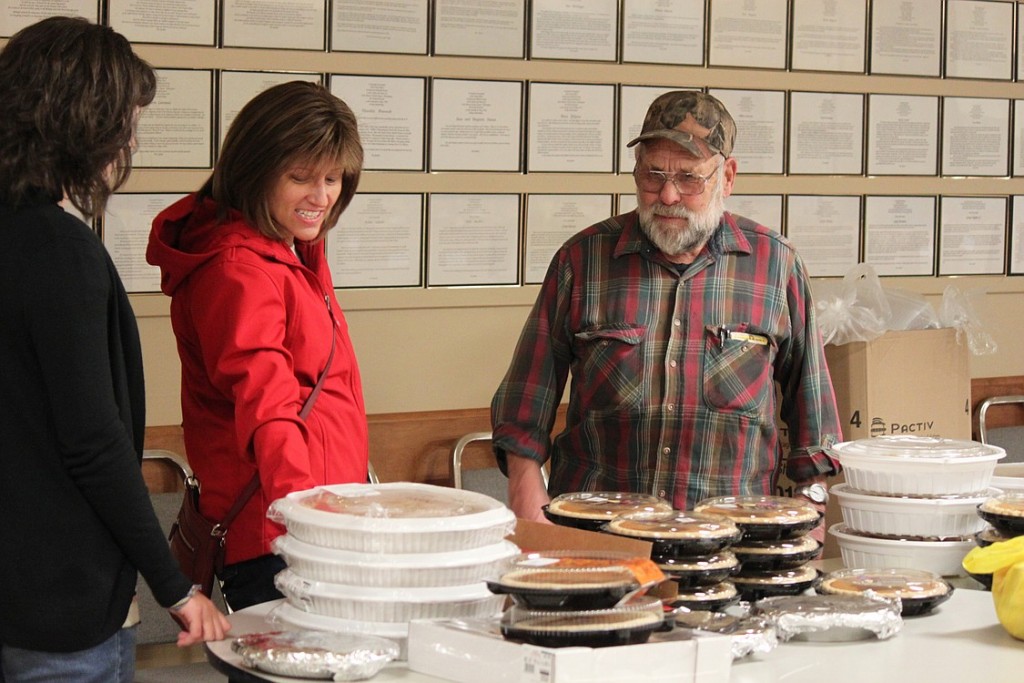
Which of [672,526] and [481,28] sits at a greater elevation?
[481,28]

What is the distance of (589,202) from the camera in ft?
13.3

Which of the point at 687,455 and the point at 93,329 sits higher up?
the point at 93,329

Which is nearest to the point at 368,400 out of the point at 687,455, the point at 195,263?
the point at 687,455

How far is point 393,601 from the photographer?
1.81 m

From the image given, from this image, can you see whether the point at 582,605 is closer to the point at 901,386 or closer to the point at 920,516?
the point at 920,516

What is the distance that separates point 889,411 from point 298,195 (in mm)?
2105

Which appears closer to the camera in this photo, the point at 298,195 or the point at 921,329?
the point at 298,195

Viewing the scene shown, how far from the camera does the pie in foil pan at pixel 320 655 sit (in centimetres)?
172

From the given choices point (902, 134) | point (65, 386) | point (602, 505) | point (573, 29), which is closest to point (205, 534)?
point (65, 386)

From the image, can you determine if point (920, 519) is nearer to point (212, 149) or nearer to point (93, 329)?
point (93, 329)

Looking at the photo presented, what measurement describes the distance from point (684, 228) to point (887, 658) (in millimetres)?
1230

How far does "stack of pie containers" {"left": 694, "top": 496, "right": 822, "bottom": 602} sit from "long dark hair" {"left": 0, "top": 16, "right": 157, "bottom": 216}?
1.15m

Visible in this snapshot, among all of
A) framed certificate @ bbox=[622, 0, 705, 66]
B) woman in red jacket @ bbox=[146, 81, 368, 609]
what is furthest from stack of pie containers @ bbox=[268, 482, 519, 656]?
framed certificate @ bbox=[622, 0, 705, 66]

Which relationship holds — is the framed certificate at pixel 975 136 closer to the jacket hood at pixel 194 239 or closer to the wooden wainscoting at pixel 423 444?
the wooden wainscoting at pixel 423 444
